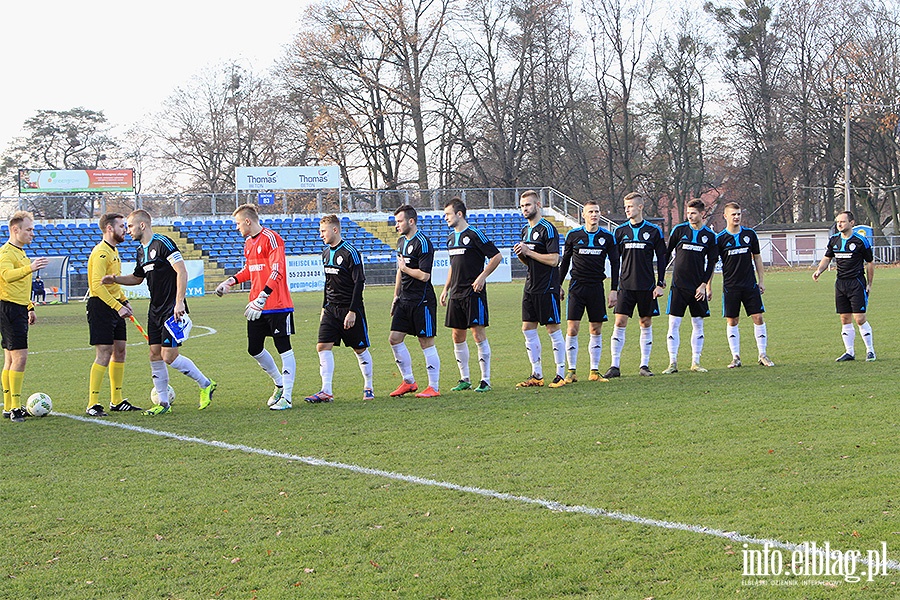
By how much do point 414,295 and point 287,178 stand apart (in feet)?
128

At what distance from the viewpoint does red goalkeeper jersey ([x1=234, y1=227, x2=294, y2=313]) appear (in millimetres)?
9461

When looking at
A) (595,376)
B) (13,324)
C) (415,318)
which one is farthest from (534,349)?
(13,324)

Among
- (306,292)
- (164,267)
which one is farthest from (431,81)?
(164,267)

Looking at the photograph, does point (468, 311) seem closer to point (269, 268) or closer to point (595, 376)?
point (595, 376)

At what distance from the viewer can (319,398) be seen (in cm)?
1011

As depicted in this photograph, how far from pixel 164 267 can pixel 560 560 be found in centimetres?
624

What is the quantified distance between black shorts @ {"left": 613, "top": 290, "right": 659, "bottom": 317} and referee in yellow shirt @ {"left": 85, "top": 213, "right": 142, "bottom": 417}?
5.52 metres

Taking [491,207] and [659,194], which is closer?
[491,207]

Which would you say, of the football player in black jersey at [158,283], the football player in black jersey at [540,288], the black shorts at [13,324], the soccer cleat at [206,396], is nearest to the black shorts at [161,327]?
the football player in black jersey at [158,283]

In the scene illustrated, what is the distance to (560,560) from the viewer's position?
4.63m

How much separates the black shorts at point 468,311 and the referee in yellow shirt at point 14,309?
13.8 ft

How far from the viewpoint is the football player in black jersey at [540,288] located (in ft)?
34.5

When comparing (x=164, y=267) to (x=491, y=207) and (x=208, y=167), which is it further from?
(x=208, y=167)

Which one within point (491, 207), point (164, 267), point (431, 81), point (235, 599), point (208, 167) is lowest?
point (235, 599)
